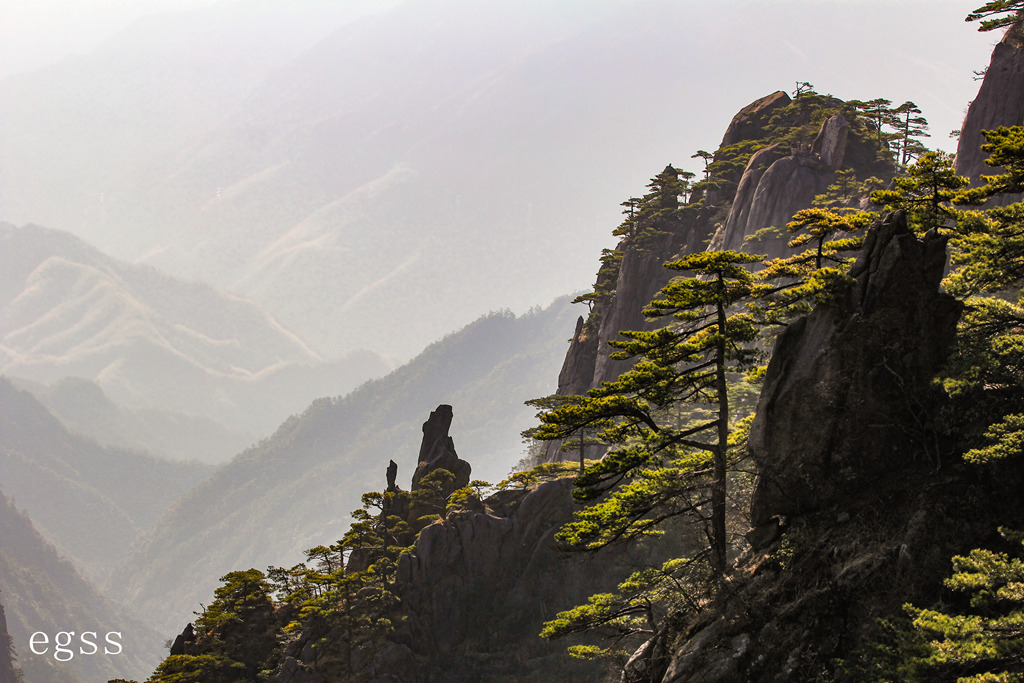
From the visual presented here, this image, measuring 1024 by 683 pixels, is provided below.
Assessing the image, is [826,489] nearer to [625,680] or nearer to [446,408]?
[625,680]

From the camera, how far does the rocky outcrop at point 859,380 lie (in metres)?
19.2

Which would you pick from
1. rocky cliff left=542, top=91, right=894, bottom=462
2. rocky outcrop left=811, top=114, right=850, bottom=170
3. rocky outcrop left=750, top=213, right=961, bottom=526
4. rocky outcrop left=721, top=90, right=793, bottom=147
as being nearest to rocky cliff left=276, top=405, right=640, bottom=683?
rocky cliff left=542, top=91, right=894, bottom=462

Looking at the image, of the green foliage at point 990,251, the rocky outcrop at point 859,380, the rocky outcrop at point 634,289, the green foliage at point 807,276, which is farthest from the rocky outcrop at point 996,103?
the rocky outcrop at point 859,380

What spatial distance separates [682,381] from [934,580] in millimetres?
7610

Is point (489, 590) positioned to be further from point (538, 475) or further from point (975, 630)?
point (975, 630)

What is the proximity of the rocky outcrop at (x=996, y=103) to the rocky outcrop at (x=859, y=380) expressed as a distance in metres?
32.9

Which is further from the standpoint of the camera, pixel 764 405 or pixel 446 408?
pixel 446 408

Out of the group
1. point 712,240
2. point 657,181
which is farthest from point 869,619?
point 657,181

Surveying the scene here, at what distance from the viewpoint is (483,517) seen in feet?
170

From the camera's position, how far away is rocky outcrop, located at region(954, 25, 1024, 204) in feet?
151

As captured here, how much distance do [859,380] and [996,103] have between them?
39622 mm

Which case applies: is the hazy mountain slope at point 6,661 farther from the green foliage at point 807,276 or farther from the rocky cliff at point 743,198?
the green foliage at point 807,276

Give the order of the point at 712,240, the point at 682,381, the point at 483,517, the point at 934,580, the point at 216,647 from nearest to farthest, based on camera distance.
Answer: the point at 934,580 → the point at 682,381 → the point at 216,647 → the point at 483,517 → the point at 712,240

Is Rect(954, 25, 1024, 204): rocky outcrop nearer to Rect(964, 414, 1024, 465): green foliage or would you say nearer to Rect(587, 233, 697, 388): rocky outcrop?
Rect(587, 233, 697, 388): rocky outcrop
